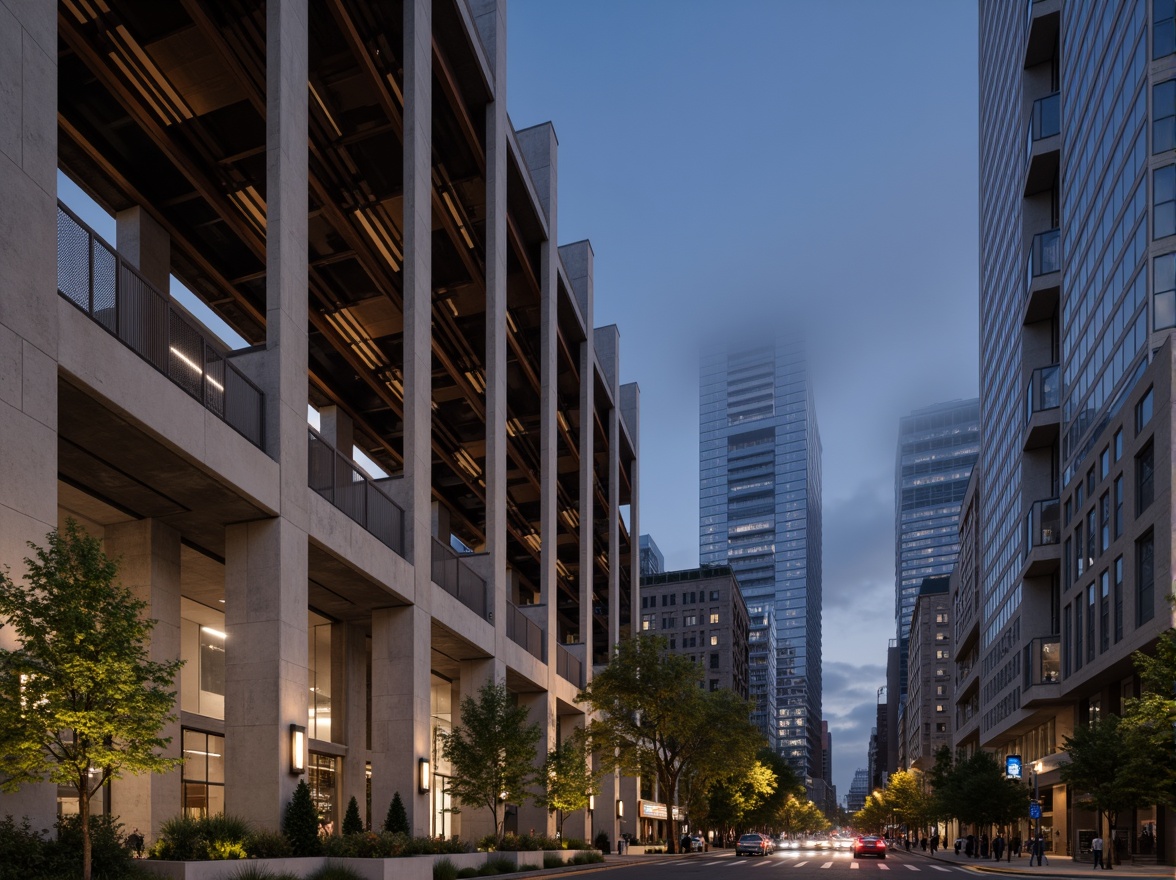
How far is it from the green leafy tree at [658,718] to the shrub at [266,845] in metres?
33.1

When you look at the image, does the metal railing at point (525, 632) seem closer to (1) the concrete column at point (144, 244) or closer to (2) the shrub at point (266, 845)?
(1) the concrete column at point (144, 244)

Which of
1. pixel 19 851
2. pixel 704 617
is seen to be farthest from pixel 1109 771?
pixel 704 617

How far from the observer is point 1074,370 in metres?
60.8

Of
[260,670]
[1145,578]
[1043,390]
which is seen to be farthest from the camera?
[1043,390]

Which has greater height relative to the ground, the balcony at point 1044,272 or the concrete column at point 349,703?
the balcony at point 1044,272

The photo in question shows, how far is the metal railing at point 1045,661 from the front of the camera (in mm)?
64562

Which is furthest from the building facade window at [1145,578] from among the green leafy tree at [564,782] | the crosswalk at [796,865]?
the green leafy tree at [564,782]

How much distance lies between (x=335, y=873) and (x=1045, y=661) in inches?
2198

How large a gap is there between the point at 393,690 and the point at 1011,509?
57794 millimetres

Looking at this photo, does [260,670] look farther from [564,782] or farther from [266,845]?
[564,782]

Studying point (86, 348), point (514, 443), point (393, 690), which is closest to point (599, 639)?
point (514, 443)

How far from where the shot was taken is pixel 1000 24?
8362 cm

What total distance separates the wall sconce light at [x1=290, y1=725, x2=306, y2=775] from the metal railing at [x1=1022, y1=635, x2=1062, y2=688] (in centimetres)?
5429

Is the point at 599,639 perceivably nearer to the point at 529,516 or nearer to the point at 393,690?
the point at 529,516
